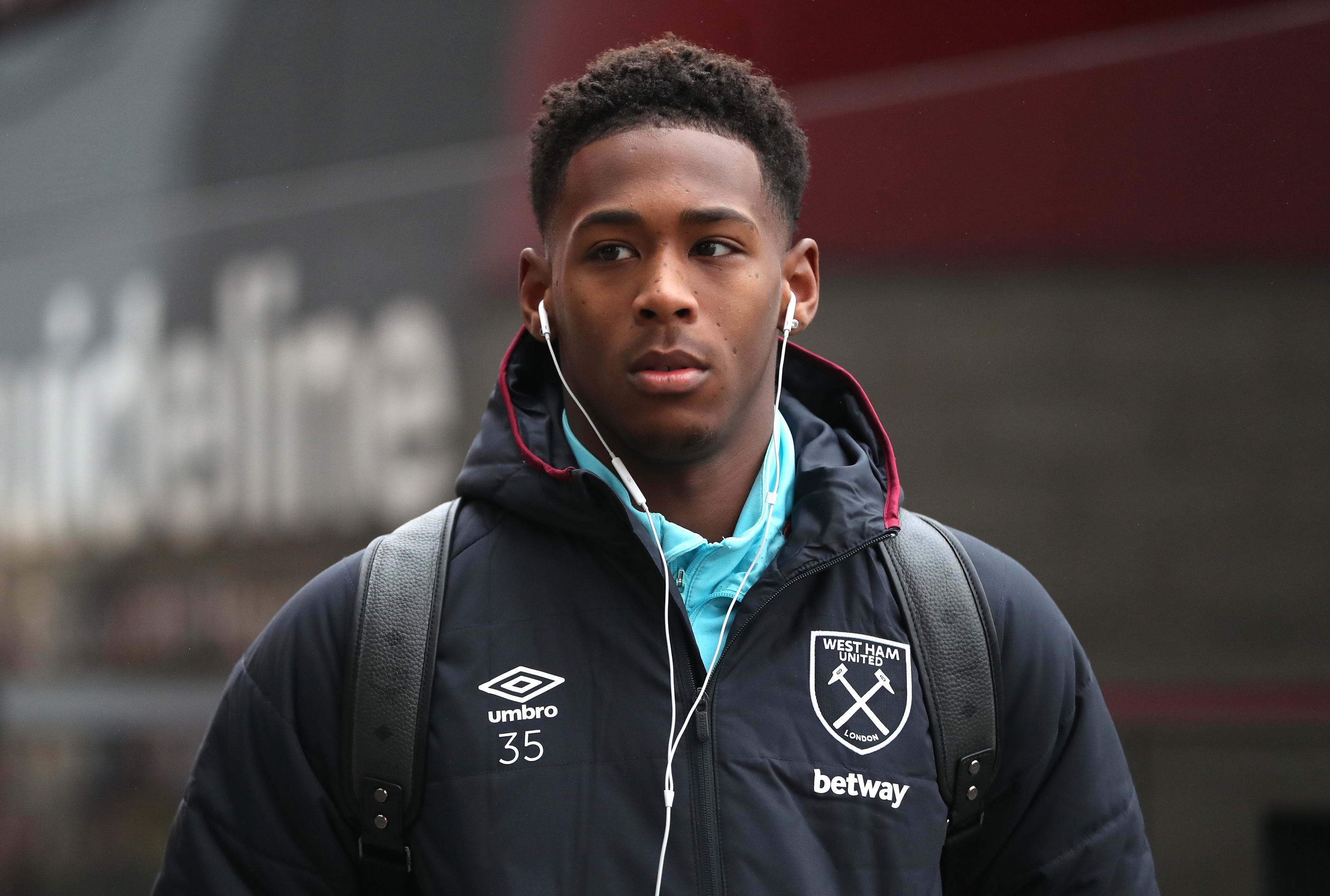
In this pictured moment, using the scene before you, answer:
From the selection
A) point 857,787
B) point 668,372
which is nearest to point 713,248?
point 668,372

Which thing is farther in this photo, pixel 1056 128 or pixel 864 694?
pixel 1056 128

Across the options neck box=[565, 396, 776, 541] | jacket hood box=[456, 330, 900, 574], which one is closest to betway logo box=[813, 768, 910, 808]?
jacket hood box=[456, 330, 900, 574]

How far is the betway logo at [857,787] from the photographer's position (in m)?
1.78

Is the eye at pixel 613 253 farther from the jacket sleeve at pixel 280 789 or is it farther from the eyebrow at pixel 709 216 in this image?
the jacket sleeve at pixel 280 789

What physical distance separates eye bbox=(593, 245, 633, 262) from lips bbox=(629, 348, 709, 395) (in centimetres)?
16

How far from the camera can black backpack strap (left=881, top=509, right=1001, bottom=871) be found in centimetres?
186

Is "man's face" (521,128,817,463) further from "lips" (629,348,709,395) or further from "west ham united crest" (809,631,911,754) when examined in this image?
"west ham united crest" (809,631,911,754)

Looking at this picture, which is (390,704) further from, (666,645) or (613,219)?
(613,219)

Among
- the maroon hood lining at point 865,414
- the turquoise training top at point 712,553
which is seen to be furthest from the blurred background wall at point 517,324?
the turquoise training top at point 712,553

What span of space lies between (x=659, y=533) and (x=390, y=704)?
459 mm

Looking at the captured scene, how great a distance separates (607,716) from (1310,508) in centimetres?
250

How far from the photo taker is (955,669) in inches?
74.3

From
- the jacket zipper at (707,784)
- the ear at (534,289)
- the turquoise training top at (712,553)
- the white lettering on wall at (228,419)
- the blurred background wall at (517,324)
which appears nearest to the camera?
the jacket zipper at (707,784)

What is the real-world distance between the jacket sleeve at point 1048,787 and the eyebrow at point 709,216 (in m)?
0.64
